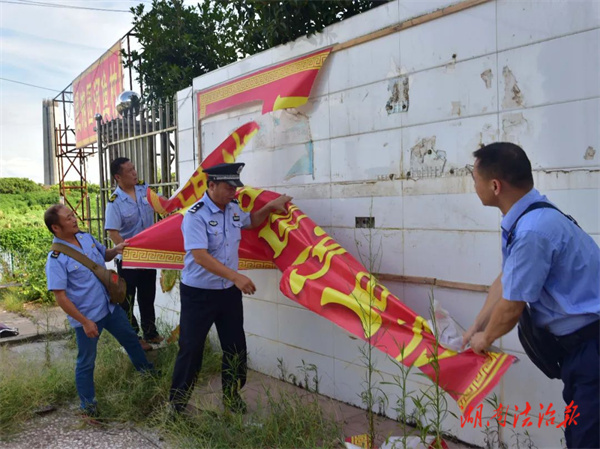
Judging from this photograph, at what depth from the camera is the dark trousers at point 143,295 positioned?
4.95 meters

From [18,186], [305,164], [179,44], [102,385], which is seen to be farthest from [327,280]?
[18,186]

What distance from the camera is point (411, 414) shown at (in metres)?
3.36

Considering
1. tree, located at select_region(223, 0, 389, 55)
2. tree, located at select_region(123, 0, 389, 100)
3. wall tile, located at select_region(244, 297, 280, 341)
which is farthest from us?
tree, located at select_region(123, 0, 389, 100)

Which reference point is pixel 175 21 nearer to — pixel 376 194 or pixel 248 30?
pixel 248 30

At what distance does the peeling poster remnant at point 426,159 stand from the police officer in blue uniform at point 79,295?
7.83 ft

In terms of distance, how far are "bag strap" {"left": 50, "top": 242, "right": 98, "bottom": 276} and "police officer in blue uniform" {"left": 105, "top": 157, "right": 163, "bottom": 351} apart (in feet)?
2.70

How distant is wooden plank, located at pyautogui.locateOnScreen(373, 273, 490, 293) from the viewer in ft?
9.81

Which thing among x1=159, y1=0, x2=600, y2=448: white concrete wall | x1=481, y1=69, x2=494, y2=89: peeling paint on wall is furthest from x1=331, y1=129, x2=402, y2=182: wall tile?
x1=481, y1=69, x2=494, y2=89: peeling paint on wall

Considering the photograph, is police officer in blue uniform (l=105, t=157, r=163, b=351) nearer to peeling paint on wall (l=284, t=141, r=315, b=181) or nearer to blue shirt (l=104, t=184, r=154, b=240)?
blue shirt (l=104, t=184, r=154, b=240)

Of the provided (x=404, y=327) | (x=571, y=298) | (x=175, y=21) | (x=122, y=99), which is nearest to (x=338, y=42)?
(x=404, y=327)

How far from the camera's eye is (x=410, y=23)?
3271 millimetres

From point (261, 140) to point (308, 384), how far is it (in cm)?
209

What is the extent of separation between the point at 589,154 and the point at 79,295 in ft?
10.9

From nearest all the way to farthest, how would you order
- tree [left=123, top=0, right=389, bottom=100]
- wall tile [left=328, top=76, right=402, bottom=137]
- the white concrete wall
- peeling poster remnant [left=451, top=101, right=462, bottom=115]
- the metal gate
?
the white concrete wall, peeling poster remnant [left=451, top=101, right=462, bottom=115], wall tile [left=328, top=76, right=402, bottom=137], the metal gate, tree [left=123, top=0, right=389, bottom=100]
